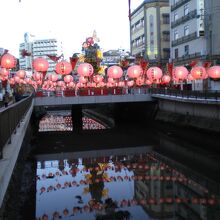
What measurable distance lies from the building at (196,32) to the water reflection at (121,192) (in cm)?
2495

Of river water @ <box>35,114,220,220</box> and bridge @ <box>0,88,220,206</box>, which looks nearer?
river water @ <box>35,114,220,220</box>

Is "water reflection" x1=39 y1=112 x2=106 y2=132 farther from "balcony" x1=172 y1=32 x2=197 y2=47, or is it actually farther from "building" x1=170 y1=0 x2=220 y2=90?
"balcony" x1=172 y1=32 x2=197 y2=47

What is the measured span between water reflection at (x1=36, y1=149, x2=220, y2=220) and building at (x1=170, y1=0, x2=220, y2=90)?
2495 centimetres

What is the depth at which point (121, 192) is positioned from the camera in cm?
1648

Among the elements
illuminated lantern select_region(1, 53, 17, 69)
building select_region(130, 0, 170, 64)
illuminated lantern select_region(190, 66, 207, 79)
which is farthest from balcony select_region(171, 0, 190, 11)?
illuminated lantern select_region(1, 53, 17, 69)

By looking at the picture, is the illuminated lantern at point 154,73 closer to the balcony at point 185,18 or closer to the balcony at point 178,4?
the balcony at point 185,18

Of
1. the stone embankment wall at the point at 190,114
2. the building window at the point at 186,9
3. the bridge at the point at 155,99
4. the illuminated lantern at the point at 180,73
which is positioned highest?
the building window at the point at 186,9

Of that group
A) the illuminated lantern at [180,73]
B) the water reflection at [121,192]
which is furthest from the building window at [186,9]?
the water reflection at [121,192]

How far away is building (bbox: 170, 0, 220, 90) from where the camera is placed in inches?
1815

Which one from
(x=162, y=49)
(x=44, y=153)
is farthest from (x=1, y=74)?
(x=162, y=49)

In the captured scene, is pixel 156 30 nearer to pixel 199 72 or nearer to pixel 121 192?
pixel 199 72

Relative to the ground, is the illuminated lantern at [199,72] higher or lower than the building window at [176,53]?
lower

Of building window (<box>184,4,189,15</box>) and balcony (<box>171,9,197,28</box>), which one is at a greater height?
building window (<box>184,4,189,15</box>)

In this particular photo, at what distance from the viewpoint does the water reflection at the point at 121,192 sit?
1365 cm
